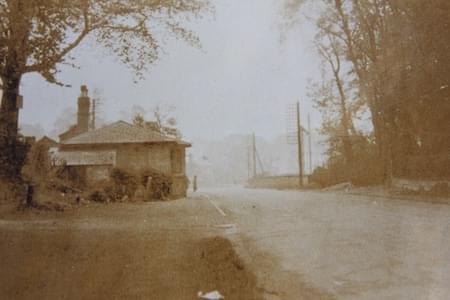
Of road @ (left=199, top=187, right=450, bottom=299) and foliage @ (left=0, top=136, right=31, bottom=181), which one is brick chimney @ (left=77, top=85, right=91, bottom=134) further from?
road @ (left=199, top=187, right=450, bottom=299)

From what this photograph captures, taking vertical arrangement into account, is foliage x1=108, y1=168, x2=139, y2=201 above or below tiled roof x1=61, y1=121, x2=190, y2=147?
below

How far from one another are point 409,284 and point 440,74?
17.5 metres

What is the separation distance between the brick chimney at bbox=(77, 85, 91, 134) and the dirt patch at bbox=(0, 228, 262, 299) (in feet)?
111

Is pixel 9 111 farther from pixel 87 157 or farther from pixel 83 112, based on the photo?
pixel 83 112

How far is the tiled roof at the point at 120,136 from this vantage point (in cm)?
2725

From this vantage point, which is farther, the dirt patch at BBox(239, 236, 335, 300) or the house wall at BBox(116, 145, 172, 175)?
the house wall at BBox(116, 145, 172, 175)

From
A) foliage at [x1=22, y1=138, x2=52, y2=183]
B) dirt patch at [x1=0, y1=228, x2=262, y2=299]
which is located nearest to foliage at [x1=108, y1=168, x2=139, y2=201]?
foliage at [x1=22, y1=138, x2=52, y2=183]

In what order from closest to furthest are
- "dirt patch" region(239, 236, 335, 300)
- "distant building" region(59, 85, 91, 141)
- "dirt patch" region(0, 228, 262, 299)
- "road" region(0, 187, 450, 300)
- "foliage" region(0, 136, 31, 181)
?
"dirt patch" region(239, 236, 335, 300)
"road" region(0, 187, 450, 300)
"dirt patch" region(0, 228, 262, 299)
"foliage" region(0, 136, 31, 181)
"distant building" region(59, 85, 91, 141)

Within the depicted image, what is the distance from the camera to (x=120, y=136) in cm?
2780

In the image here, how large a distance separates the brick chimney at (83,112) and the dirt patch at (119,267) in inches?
1337

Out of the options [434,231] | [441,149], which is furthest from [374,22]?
[434,231]

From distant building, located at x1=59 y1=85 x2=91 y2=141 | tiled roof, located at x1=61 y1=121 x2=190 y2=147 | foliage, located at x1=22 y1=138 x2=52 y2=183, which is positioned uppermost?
distant building, located at x1=59 y1=85 x2=91 y2=141

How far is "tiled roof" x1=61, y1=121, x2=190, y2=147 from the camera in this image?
89.4 feet

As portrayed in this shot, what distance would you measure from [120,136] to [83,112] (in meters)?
15.0
